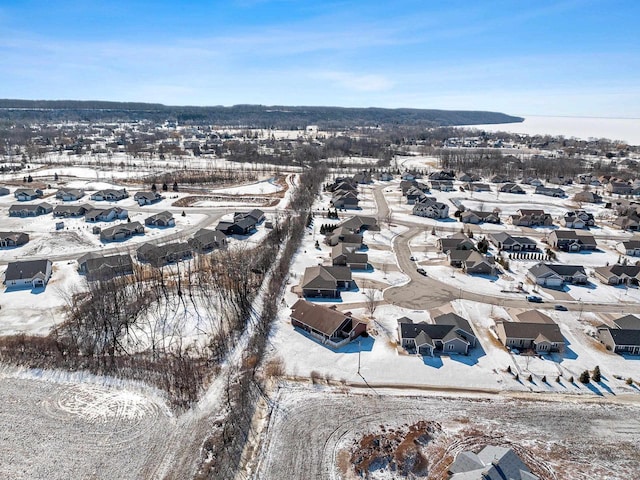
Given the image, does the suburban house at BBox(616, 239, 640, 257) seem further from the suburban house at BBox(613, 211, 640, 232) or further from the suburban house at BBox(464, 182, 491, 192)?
the suburban house at BBox(464, 182, 491, 192)

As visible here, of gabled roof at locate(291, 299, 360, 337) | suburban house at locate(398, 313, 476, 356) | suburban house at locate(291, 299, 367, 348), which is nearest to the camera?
suburban house at locate(398, 313, 476, 356)

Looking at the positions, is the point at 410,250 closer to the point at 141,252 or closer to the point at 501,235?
the point at 501,235

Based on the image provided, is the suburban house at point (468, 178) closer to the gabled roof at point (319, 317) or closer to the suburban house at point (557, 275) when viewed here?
the suburban house at point (557, 275)

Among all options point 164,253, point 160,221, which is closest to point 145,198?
point 160,221

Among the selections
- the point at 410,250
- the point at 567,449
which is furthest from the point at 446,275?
the point at 567,449

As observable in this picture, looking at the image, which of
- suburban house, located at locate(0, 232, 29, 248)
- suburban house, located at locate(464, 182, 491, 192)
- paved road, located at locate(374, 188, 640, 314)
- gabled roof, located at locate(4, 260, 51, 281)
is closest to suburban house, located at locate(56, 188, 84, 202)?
suburban house, located at locate(0, 232, 29, 248)

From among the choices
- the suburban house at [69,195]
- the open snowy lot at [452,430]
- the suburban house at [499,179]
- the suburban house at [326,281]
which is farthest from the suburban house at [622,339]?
the suburban house at [69,195]

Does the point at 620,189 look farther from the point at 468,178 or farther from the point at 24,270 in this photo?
the point at 24,270
